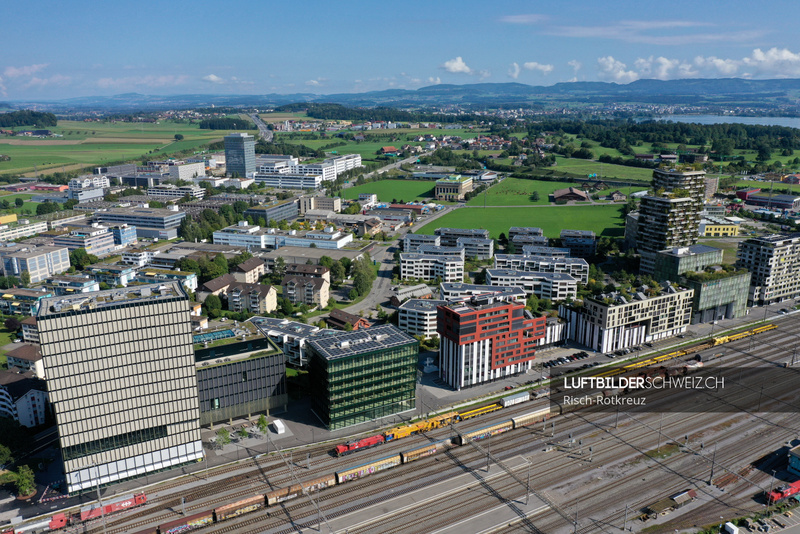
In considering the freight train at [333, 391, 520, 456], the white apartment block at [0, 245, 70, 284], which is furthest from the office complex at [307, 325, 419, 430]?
the white apartment block at [0, 245, 70, 284]

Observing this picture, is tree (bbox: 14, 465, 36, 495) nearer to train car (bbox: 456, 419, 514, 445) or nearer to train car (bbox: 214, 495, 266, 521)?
train car (bbox: 214, 495, 266, 521)

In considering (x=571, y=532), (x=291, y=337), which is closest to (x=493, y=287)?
(x=291, y=337)

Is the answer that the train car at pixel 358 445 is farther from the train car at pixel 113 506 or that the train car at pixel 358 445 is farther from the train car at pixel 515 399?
the train car at pixel 113 506

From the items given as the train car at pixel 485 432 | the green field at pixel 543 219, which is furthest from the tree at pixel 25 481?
the green field at pixel 543 219

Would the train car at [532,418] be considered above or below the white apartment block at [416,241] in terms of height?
below

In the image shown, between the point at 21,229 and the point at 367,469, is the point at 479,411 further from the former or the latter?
the point at 21,229

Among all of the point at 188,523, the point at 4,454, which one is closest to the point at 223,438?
the point at 188,523
